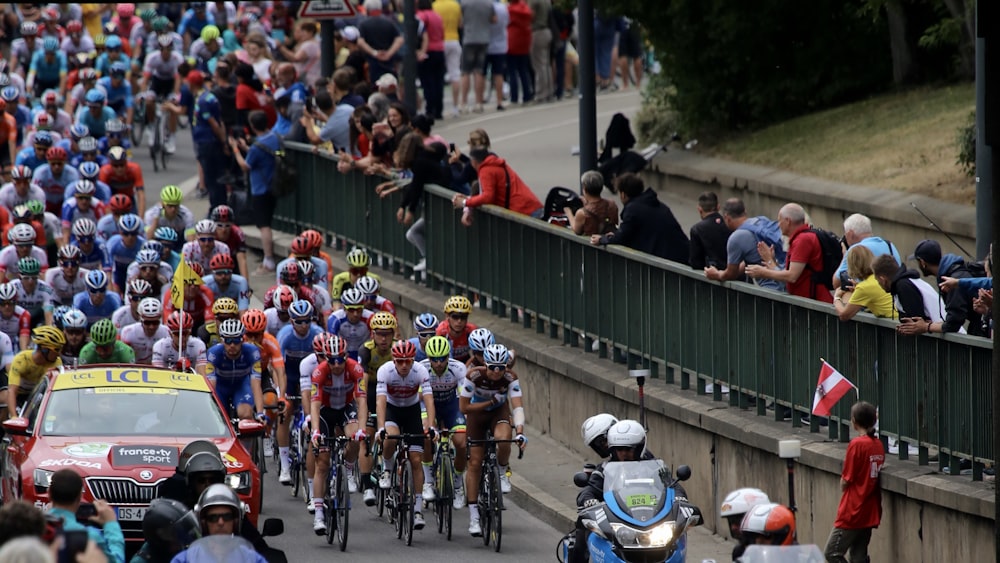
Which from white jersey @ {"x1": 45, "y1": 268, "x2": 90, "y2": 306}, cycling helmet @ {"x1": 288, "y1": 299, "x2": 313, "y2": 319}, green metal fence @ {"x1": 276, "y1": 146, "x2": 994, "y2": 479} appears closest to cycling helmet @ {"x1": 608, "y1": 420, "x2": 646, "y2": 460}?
green metal fence @ {"x1": 276, "y1": 146, "x2": 994, "y2": 479}

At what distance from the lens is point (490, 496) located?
16.7 meters

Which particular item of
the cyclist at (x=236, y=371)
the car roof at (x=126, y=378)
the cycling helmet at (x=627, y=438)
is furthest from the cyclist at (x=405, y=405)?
the cycling helmet at (x=627, y=438)

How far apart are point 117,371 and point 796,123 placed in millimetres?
11966

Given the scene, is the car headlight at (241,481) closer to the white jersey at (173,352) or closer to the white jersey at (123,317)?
the white jersey at (173,352)

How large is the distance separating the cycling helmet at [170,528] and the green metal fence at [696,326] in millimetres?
5186

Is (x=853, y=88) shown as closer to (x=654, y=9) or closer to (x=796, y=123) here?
(x=796, y=123)

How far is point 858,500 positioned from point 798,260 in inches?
96.3

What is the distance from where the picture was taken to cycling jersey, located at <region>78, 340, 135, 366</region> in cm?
1795

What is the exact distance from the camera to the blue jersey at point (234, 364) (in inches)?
722

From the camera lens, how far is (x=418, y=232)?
23.5m

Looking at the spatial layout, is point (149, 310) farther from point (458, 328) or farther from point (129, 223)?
point (129, 223)

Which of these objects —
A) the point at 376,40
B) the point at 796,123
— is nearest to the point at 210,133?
the point at 376,40

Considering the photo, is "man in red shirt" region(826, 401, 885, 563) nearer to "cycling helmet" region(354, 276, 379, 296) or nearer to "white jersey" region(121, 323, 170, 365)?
"cycling helmet" region(354, 276, 379, 296)

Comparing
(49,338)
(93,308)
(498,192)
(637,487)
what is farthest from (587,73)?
(637,487)
